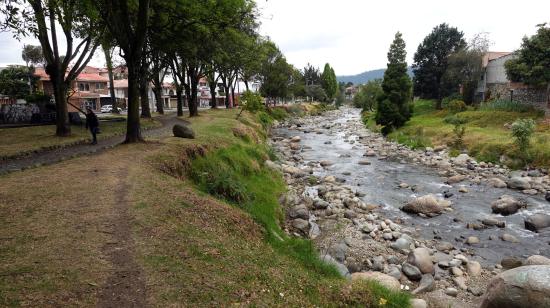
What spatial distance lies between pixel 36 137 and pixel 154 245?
1815 cm

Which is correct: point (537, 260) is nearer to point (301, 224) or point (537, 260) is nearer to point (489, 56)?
point (301, 224)

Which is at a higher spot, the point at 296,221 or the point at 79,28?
the point at 79,28

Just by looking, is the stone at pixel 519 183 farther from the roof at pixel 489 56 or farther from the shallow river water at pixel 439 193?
the roof at pixel 489 56

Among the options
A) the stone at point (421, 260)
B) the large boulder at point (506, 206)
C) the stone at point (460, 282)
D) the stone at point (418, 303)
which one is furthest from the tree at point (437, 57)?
the stone at point (418, 303)

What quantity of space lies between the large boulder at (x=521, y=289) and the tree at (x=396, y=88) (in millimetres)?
35800

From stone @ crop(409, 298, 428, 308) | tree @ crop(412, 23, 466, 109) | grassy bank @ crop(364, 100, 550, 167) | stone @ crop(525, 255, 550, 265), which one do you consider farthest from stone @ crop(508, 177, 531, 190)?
tree @ crop(412, 23, 466, 109)

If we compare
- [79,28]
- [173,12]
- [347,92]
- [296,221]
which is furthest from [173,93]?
[347,92]

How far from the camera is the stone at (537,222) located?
14680mm

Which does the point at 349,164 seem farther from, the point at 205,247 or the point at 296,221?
the point at 205,247

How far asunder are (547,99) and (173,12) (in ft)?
126

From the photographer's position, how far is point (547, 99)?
37625mm

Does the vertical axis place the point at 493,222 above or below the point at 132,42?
below

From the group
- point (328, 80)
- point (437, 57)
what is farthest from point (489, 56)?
point (328, 80)

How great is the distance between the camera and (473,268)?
37.4 ft
